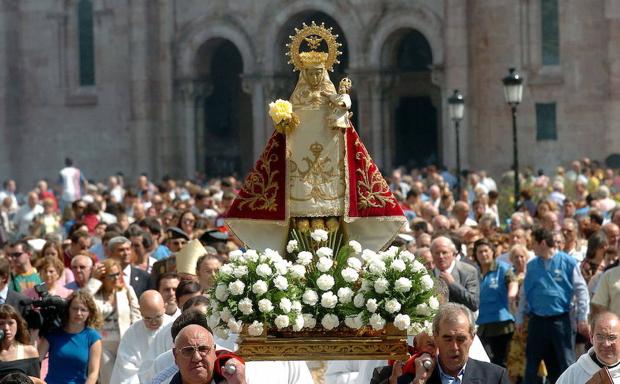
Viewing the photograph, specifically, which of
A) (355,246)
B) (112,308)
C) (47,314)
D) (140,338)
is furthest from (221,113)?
(355,246)

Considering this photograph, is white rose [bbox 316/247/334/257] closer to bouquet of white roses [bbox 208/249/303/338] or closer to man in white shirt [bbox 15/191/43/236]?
bouquet of white roses [bbox 208/249/303/338]

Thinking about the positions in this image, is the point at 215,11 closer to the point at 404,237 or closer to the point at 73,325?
the point at 404,237

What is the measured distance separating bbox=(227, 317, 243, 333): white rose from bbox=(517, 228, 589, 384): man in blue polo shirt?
6.04 meters

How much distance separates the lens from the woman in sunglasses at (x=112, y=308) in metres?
14.5

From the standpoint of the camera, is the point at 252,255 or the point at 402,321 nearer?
the point at 402,321

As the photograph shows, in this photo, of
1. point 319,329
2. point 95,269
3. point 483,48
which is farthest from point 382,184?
point 483,48

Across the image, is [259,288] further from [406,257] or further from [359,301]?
[406,257]

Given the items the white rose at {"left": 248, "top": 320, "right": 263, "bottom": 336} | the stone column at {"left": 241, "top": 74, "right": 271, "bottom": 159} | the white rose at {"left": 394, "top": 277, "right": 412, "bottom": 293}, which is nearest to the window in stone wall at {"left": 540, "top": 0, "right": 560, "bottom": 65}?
the stone column at {"left": 241, "top": 74, "right": 271, "bottom": 159}

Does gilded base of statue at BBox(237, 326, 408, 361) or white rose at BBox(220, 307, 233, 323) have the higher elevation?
white rose at BBox(220, 307, 233, 323)

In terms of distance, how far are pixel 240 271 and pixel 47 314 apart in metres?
3.54

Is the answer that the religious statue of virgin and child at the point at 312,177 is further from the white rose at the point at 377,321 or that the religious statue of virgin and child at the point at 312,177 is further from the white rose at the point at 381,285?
the white rose at the point at 377,321

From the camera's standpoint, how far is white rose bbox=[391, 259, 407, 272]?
407 inches

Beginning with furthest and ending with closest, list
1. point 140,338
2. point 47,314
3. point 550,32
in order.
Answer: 1. point 550,32
2. point 47,314
3. point 140,338

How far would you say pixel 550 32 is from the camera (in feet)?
119
